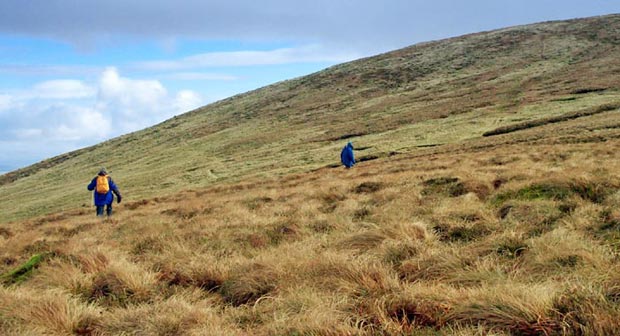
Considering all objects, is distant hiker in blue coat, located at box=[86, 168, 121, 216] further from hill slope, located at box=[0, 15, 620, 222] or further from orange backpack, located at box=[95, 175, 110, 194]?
hill slope, located at box=[0, 15, 620, 222]

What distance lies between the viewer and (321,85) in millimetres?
102250

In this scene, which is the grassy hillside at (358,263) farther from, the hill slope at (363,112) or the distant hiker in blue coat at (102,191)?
the hill slope at (363,112)

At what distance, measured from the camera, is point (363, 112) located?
70.8 meters

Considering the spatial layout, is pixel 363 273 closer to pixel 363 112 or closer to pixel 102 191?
pixel 102 191

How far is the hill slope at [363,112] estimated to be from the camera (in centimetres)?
4525

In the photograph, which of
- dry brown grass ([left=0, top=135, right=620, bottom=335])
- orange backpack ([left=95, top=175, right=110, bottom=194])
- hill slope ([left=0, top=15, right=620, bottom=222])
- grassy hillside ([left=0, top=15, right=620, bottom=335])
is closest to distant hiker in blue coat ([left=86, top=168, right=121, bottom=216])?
orange backpack ([left=95, top=175, right=110, bottom=194])

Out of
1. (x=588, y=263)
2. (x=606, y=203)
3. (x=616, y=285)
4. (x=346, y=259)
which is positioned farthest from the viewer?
(x=606, y=203)

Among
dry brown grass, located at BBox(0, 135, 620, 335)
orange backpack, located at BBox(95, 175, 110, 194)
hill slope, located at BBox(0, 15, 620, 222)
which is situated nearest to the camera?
dry brown grass, located at BBox(0, 135, 620, 335)

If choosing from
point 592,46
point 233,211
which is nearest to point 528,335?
point 233,211

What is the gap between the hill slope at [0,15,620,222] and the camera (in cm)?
4525

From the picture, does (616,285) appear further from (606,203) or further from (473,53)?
(473,53)

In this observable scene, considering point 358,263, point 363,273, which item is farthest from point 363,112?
point 363,273

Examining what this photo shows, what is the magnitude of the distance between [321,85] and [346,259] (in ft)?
319

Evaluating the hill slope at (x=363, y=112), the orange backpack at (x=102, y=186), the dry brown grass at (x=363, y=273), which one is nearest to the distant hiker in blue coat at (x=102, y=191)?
the orange backpack at (x=102, y=186)
